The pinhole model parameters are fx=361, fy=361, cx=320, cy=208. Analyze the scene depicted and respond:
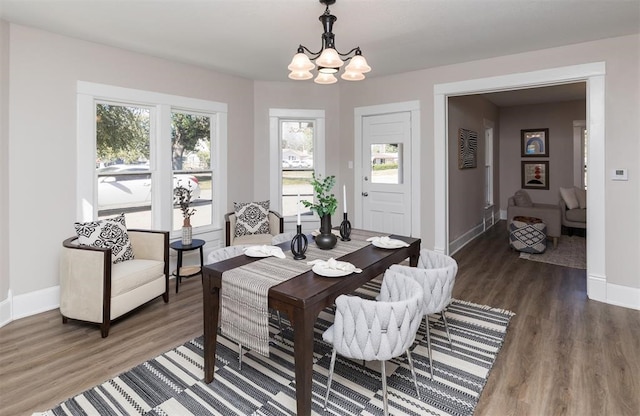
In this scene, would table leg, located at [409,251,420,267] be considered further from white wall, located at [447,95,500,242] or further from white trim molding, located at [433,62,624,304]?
white wall, located at [447,95,500,242]

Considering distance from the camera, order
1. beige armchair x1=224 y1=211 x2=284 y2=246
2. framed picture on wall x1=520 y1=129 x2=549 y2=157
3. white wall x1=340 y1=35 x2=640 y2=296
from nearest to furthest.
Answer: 1. white wall x1=340 y1=35 x2=640 y2=296
2. beige armchair x1=224 y1=211 x2=284 y2=246
3. framed picture on wall x1=520 y1=129 x2=549 y2=157

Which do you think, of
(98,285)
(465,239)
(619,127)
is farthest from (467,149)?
(98,285)

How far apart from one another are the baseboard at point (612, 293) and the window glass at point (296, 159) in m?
3.57

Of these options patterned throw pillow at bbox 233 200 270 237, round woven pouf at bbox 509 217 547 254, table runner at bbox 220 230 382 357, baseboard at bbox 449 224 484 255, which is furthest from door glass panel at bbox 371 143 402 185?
table runner at bbox 220 230 382 357

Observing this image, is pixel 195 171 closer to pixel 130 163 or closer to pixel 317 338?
pixel 130 163

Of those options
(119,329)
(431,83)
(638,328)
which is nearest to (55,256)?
(119,329)

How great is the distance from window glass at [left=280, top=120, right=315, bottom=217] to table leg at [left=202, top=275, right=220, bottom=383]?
10.7 feet

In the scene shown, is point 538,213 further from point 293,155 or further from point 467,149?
point 293,155

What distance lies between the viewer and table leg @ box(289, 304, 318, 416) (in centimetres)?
177

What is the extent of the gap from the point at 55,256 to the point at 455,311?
3774 millimetres

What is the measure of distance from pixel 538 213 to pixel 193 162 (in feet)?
17.4

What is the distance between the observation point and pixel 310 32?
10.7 ft

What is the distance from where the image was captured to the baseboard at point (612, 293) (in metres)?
3.45

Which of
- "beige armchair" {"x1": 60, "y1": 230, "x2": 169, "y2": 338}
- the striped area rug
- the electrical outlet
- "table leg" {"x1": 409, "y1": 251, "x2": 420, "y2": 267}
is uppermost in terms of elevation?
the electrical outlet
